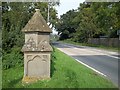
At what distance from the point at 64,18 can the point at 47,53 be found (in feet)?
345

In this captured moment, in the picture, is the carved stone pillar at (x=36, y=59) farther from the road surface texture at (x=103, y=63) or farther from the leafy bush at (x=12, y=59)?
the leafy bush at (x=12, y=59)

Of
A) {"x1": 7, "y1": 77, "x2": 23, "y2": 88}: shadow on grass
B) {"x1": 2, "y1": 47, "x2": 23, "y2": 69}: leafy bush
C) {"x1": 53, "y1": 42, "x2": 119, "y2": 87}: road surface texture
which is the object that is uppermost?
{"x1": 2, "y1": 47, "x2": 23, "y2": 69}: leafy bush

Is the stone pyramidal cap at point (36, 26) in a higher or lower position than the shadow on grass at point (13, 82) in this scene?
higher

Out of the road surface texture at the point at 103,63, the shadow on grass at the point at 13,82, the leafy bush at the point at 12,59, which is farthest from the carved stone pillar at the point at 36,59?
the leafy bush at the point at 12,59

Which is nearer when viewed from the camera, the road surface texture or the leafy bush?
the leafy bush

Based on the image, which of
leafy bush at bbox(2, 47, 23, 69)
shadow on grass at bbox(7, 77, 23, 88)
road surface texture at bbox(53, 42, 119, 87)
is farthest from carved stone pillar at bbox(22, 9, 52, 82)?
leafy bush at bbox(2, 47, 23, 69)

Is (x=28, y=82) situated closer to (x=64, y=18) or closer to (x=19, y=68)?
(x=19, y=68)

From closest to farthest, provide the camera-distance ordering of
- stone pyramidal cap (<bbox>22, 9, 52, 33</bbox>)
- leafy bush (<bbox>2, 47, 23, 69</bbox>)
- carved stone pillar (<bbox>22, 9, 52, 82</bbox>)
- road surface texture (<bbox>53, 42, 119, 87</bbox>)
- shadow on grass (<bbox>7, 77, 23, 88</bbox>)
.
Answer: shadow on grass (<bbox>7, 77, 23, 88</bbox>) → carved stone pillar (<bbox>22, 9, 52, 82</bbox>) → stone pyramidal cap (<bbox>22, 9, 52, 33</bbox>) → leafy bush (<bbox>2, 47, 23, 69</bbox>) → road surface texture (<bbox>53, 42, 119, 87</bbox>)

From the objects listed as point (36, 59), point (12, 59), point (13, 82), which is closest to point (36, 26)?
point (36, 59)

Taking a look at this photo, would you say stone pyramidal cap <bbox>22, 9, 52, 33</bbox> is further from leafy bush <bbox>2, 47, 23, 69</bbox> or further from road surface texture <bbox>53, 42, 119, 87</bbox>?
road surface texture <bbox>53, 42, 119, 87</bbox>

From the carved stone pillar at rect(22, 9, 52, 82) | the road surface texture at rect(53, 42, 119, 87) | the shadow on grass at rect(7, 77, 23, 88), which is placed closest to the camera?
the shadow on grass at rect(7, 77, 23, 88)

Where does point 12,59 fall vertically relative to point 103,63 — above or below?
above

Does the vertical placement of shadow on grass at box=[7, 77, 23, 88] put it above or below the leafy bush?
below

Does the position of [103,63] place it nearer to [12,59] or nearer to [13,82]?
[12,59]
